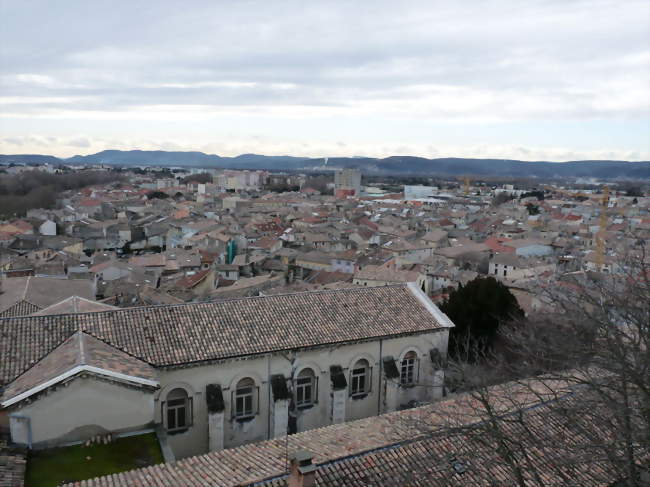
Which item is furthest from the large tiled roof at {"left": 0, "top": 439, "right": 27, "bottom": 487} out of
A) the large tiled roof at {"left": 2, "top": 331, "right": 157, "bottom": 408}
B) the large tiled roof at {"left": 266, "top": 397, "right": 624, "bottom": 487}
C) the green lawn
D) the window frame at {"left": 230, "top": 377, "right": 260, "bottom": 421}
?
the window frame at {"left": 230, "top": 377, "right": 260, "bottom": 421}

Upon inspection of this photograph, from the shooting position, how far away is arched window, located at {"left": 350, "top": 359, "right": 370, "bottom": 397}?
20.7 m

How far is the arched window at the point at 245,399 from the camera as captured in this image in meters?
18.5

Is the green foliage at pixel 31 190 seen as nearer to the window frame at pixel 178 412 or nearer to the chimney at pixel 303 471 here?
the window frame at pixel 178 412

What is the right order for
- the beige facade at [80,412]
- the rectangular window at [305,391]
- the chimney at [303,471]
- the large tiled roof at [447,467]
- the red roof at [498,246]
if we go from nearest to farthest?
the chimney at [303,471], the large tiled roof at [447,467], the beige facade at [80,412], the rectangular window at [305,391], the red roof at [498,246]

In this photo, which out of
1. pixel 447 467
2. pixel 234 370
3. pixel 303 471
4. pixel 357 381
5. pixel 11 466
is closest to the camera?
pixel 303 471

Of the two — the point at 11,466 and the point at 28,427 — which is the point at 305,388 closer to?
the point at 28,427

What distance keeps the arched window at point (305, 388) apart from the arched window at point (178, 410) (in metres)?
3.85

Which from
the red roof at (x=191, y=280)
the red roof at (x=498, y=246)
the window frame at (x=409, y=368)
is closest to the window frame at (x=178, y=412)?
the window frame at (x=409, y=368)

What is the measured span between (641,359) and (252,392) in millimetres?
12163

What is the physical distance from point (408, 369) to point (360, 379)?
2210 millimetres

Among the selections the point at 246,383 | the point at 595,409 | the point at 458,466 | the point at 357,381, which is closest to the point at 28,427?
the point at 246,383

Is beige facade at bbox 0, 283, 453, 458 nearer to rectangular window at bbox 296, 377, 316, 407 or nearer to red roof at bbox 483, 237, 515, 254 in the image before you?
Result: rectangular window at bbox 296, 377, 316, 407

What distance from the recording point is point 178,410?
17.8 m

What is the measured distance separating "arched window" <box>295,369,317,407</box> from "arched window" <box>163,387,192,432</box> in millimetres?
3849
